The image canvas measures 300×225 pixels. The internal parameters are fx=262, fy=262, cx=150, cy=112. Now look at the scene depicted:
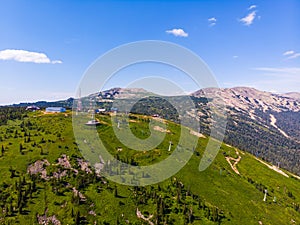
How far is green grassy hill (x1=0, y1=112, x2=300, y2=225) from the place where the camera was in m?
107

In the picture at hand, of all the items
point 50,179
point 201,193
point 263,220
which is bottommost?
point 263,220

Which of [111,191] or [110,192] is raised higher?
[111,191]

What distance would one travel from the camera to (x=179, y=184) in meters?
141

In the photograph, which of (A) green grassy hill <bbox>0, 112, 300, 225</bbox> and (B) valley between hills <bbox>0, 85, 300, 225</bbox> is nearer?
(A) green grassy hill <bbox>0, 112, 300, 225</bbox>

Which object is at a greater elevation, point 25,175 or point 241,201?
point 25,175

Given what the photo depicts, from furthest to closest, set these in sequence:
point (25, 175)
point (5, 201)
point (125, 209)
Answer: point (25, 175) < point (125, 209) < point (5, 201)

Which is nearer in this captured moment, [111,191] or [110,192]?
[110,192]

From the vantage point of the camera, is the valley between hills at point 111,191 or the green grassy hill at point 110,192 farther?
the valley between hills at point 111,191

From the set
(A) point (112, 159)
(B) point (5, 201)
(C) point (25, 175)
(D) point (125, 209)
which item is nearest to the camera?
(B) point (5, 201)

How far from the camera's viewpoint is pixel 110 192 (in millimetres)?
122500

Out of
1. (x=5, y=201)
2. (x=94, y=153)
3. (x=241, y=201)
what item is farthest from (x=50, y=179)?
(x=241, y=201)

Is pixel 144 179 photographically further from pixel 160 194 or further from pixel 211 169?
pixel 211 169

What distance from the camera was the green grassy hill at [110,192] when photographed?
4208 inches

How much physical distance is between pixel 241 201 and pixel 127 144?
80663 mm
